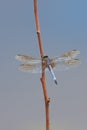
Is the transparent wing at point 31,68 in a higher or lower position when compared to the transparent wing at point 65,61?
lower

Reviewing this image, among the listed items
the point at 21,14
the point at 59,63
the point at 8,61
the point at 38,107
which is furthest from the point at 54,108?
the point at 59,63

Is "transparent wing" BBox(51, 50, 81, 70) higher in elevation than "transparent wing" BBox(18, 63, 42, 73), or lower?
higher

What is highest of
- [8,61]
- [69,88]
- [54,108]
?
[8,61]

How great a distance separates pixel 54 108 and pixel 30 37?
43 centimetres

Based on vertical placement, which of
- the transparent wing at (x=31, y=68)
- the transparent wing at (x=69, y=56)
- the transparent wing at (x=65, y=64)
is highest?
the transparent wing at (x=69, y=56)

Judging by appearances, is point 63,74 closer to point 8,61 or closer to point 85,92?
point 85,92

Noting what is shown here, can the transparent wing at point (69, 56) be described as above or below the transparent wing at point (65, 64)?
above

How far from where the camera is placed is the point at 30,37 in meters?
1.52

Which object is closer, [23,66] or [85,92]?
[23,66]

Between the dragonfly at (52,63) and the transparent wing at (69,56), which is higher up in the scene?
the transparent wing at (69,56)

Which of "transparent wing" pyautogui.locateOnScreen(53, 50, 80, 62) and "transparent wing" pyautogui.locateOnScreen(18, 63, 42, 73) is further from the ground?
"transparent wing" pyautogui.locateOnScreen(53, 50, 80, 62)

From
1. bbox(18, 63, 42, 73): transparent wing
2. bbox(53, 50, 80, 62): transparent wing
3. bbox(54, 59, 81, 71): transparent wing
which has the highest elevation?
bbox(53, 50, 80, 62): transparent wing

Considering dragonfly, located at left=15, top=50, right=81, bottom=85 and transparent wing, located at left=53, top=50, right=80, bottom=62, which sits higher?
transparent wing, located at left=53, top=50, right=80, bottom=62

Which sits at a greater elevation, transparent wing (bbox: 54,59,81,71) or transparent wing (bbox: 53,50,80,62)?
transparent wing (bbox: 53,50,80,62)
